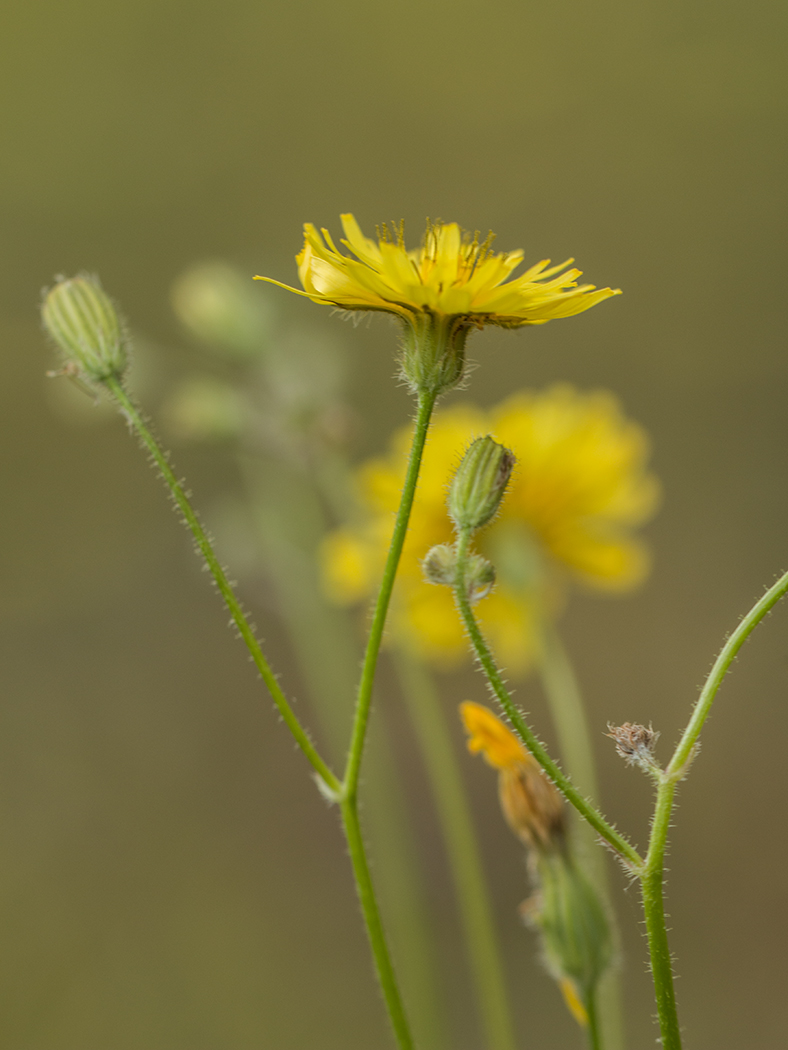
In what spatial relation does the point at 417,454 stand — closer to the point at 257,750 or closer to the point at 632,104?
the point at 257,750

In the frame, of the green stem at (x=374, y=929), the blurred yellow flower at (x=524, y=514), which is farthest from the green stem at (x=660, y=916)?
the blurred yellow flower at (x=524, y=514)

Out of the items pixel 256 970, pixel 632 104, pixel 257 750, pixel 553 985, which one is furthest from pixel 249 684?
pixel 632 104

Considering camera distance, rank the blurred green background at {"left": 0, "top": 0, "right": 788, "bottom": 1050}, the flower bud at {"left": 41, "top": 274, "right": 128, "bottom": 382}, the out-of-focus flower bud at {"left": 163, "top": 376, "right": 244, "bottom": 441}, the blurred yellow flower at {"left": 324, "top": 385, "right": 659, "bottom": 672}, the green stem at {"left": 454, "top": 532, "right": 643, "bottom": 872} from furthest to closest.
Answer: the blurred green background at {"left": 0, "top": 0, "right": 788, "bottom": 1050} < the out-of-focus flower bud at {"left": 163, "top": 376, "right": 244, "bottom": 441} < the blurred yellow flower at {"left": 324, "top": 385, "right": 659, "bottom": 672} < the flower bud at {"left": 41, "top": 274, "right": 128, "bottom": 382} < the green stem at {"left": 454, "top": 532, "right": 643, "bottom": 872}

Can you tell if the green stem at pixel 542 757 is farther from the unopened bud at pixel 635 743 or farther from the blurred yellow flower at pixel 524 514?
the blurred yellow flower at pixel 524 514

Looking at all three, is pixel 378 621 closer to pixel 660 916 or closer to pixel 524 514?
pixel 660 916

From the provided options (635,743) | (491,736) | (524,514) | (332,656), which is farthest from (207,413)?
(635,743)

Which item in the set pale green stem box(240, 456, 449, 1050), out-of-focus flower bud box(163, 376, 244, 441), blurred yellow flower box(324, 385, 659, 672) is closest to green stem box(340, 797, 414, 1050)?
blurred yellow flower box(324, 385, 659, 672)

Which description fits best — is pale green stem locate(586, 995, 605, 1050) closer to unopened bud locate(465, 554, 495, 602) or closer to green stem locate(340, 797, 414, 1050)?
green stem locate(340, 797, 414, 1050)
